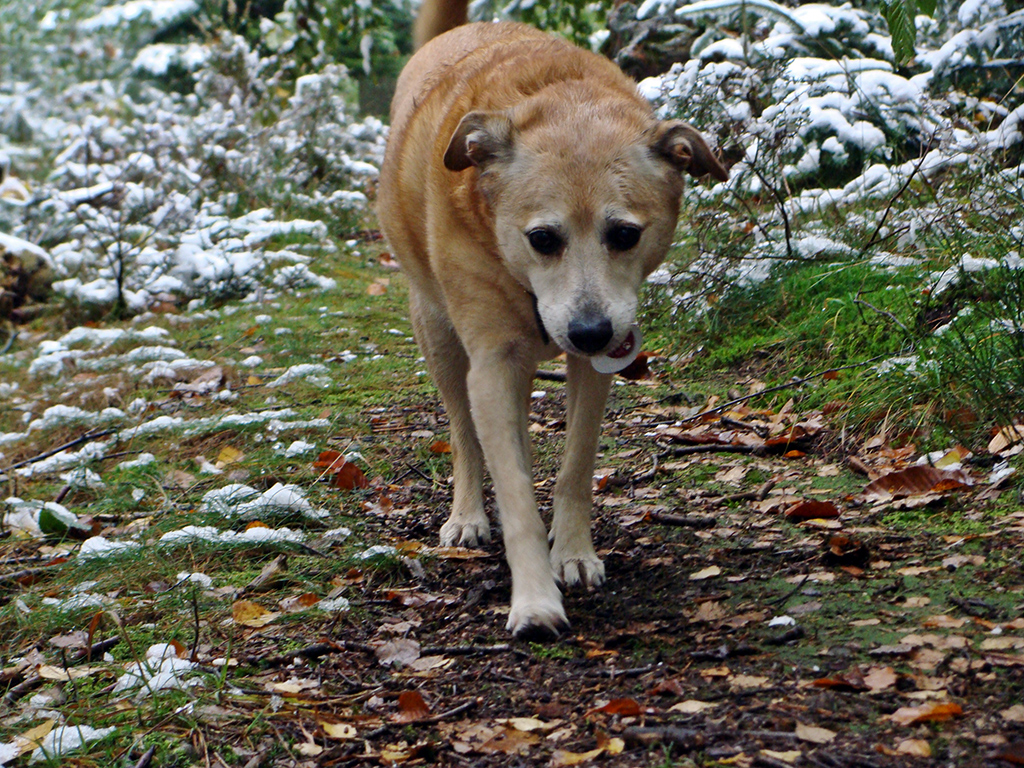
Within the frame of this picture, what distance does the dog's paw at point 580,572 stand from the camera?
3.00m

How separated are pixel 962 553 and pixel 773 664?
76 centimetres

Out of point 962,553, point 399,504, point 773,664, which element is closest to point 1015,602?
point 962,553

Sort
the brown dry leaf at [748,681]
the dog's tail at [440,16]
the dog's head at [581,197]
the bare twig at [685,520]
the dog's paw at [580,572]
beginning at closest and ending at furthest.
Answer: the brown dry leaf at [748,681], the dog's head at [581,197], the dog's paw at [580,572], the bare twig at [685,520], the dog's tail at [440,16]

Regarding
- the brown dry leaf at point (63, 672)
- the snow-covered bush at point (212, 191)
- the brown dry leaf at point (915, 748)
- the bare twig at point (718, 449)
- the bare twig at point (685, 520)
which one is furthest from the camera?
the snow-covered bush at point (212, 191)

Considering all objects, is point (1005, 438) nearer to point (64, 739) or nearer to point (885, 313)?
point (885, 313)

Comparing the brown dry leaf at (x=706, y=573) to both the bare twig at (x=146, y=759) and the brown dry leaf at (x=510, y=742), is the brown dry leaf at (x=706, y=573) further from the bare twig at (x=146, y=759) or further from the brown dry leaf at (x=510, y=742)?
the bare twig at (x=146, y=759)

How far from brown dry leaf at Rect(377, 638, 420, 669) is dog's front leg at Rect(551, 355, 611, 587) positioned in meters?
0.60

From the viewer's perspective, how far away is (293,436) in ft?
14.9

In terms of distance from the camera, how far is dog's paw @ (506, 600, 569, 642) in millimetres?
2637

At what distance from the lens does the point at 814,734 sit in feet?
6.37

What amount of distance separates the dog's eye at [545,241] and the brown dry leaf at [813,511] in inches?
45.8

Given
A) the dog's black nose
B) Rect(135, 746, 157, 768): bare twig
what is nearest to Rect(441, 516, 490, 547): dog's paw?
the dog's black nose

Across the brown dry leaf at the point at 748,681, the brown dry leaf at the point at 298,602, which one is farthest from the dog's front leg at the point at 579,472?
the brown dry leaf at the point at 748,681

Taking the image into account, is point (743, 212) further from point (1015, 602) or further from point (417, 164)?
point (1015, 602)
